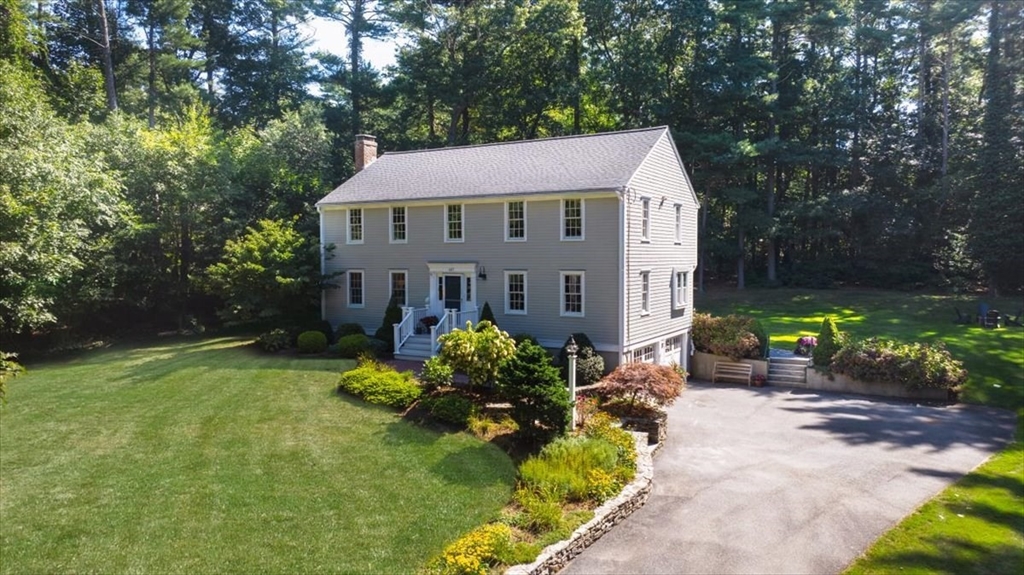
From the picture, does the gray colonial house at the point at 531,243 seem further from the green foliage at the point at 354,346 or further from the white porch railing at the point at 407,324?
the green foliage at the point at 354,346

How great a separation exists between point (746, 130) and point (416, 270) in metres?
30.4

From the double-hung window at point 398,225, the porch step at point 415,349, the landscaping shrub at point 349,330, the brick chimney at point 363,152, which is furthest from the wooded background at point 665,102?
the porch step at point 415,349

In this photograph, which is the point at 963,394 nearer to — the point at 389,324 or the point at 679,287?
the point at 679,287

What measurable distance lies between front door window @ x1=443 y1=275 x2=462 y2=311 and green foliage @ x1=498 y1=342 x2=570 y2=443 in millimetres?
9322

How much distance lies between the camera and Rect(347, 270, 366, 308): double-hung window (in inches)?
992

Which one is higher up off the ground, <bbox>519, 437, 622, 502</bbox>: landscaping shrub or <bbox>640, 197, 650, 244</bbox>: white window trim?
<bbox>640, 197, 650, 244</bbox>: white window trim

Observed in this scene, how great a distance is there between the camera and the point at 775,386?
23344 millimetres

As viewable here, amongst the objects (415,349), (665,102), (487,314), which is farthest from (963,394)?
(665,102)

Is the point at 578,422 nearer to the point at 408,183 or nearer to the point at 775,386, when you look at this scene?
the point at 775,386

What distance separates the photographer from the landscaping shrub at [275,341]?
22891mm

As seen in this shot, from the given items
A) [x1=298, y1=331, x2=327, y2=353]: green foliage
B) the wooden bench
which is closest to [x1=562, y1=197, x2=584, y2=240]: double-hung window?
the wooden bench

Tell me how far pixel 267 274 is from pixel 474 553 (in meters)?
17.5

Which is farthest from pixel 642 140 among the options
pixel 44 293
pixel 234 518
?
pixel 44 293

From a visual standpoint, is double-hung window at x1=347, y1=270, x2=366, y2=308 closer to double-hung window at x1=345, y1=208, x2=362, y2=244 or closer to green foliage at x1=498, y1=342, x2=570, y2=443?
double-hung window at x1=345, y1=208, x2=362, y2=244
